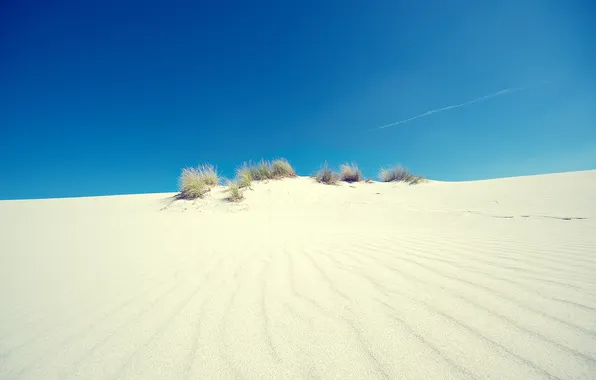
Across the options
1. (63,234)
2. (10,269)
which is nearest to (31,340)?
(10,269)

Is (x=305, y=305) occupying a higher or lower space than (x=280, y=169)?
lower

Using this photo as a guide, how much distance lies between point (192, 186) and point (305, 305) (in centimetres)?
637

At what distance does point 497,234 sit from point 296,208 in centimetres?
412

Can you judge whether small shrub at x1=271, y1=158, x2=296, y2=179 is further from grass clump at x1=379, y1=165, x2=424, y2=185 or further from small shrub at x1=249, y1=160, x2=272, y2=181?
grass clump at x1=379, y1=165, x2=424, y2=185

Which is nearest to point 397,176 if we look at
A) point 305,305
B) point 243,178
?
point 243,178

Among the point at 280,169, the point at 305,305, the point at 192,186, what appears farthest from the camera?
the point at 280,169

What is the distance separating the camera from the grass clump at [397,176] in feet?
29.3

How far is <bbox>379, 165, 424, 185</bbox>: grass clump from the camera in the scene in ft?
29.3

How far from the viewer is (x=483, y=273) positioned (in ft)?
5.48

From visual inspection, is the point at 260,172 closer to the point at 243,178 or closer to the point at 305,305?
the point at 243,178

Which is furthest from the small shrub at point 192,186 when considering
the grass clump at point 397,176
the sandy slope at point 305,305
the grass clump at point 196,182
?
the grass clump at point 397,176

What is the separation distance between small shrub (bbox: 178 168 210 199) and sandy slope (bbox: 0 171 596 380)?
3464 millimetres

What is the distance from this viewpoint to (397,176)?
9.55 meters

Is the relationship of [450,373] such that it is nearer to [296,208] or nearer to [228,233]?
[228,233]
